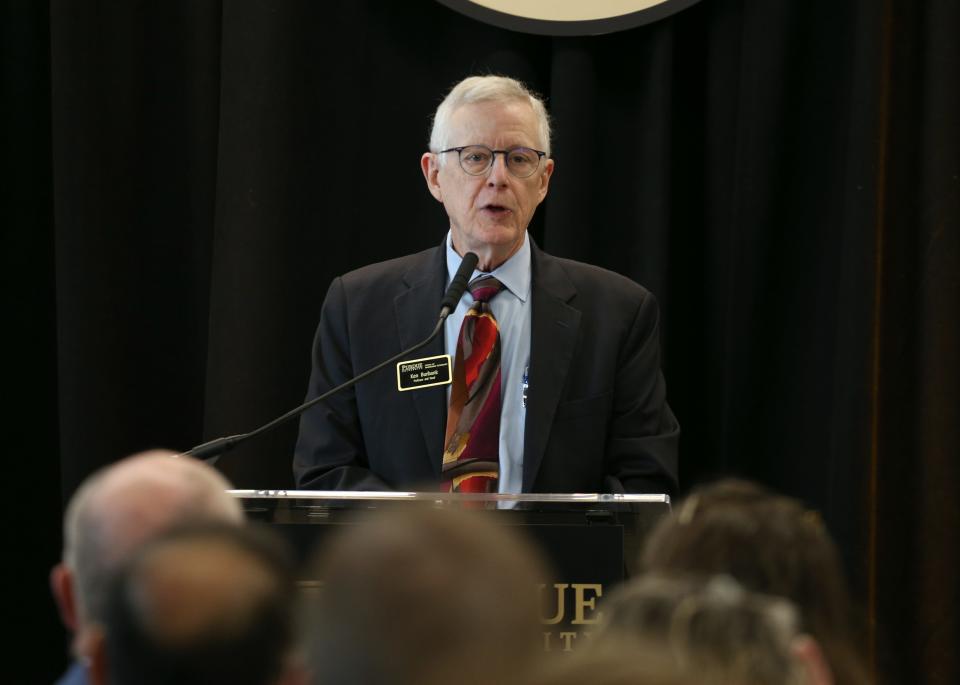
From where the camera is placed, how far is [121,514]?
105 centimetres

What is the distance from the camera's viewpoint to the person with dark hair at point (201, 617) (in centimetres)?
77

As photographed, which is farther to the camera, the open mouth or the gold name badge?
the open mouth

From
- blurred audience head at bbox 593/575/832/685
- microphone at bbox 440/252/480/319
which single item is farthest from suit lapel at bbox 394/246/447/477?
blurred audience head at bbox 593/575/832/685

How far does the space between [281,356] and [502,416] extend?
888 mm

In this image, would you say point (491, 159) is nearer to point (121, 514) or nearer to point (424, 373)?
point (424, 373)

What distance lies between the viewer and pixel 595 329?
9.12 ft

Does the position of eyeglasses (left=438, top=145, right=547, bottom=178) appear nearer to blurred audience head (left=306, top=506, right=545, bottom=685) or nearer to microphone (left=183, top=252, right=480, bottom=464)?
microphone (left=183, top=252, right=480, bottom=464)

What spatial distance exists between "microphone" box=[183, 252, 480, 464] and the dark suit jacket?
0.42m

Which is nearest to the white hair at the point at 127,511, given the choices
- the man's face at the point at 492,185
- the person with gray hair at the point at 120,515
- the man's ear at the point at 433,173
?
the person with gray hair at the point at 120,515

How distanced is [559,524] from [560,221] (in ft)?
5.22

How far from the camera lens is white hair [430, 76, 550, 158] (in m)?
2.77

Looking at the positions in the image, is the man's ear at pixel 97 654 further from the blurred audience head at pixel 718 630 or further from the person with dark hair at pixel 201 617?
the blurred audience head at pixel 718 630

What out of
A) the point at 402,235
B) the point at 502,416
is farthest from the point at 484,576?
the point at 402,235

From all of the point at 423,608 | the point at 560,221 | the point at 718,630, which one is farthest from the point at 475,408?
the point at 423,608
